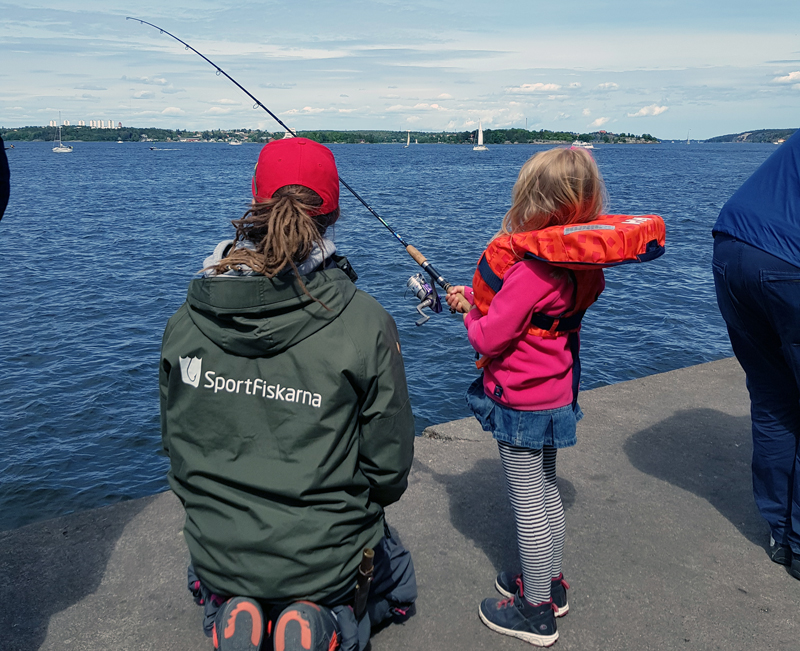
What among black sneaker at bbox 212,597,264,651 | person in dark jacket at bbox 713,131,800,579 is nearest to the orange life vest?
person in dark jacket at bbox 713,131,800,579

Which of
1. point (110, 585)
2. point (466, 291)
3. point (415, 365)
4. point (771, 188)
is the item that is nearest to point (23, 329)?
point (415, 365)

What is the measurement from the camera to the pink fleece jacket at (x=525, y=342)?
8.46ft

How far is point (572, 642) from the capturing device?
2852mm

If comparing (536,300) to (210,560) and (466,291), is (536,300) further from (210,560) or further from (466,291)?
(210,560)

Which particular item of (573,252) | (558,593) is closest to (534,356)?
(573,252)

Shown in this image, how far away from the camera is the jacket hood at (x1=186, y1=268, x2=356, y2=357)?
2.01m

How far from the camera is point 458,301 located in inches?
123

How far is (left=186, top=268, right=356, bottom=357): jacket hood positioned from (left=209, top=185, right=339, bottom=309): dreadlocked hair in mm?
32

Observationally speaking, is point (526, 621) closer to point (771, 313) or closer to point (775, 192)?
point (771, 313)

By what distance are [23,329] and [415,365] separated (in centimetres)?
778

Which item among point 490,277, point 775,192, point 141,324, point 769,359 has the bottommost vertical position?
point 141,324

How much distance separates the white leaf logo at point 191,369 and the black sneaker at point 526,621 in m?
1.62

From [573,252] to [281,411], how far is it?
1.14 metres

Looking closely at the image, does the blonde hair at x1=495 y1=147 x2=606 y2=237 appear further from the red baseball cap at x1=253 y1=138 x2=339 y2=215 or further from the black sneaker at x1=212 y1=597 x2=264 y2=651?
the black sneaker at x1=212 y1=597 x2=264 y2=651
